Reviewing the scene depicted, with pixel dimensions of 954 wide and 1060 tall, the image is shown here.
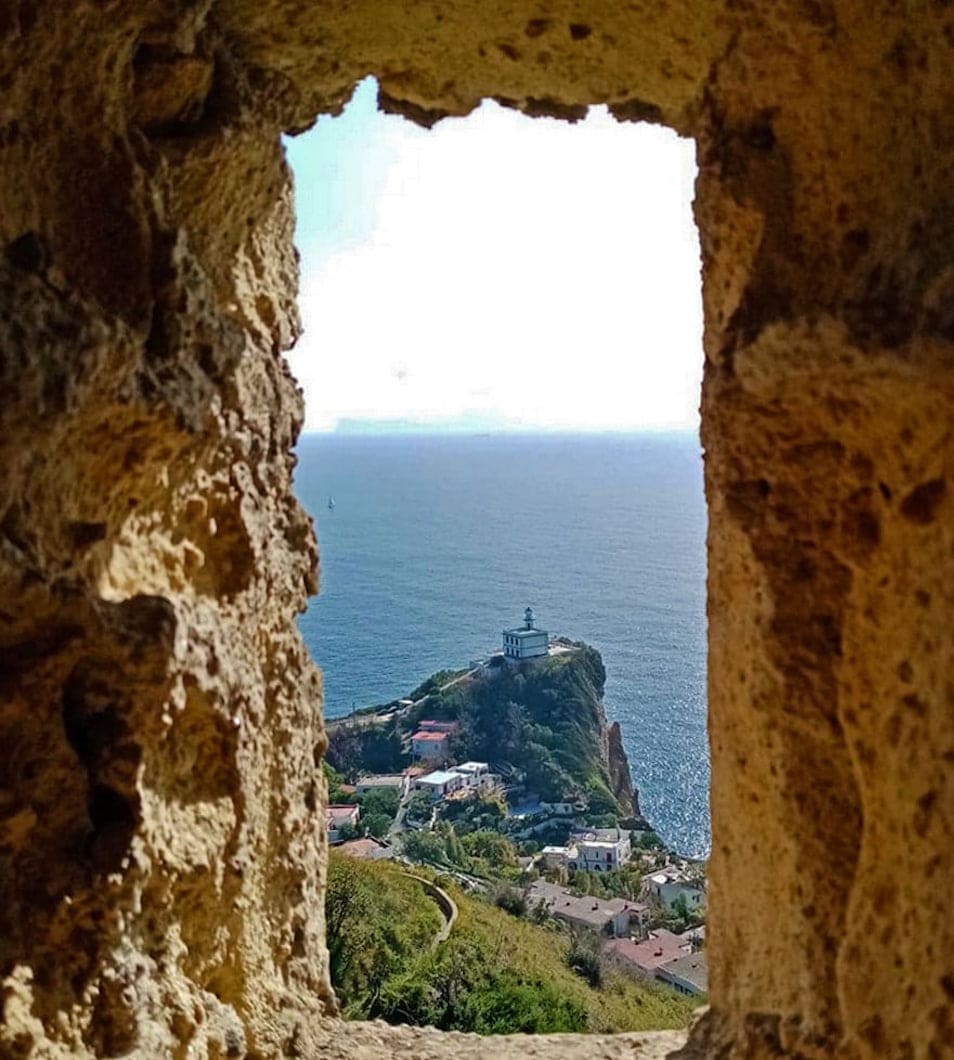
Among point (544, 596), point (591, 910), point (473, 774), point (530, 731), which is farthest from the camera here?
point (544, 596)

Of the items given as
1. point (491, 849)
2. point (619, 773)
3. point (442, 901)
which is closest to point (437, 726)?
point (619, 773)

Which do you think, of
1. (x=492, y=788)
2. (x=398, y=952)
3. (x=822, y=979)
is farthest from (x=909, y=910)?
(x=492, y=788)

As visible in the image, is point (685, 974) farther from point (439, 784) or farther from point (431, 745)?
point (431, 745)

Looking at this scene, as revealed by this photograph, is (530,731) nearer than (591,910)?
No

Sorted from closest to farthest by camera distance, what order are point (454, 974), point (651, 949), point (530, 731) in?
point (454, 974) → point (651, 949) → point (530, 731)

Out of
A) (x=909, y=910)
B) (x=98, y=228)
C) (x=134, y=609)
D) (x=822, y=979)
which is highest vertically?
(x=98, y=228)

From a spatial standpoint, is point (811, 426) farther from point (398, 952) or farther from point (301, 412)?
point (398, 952)

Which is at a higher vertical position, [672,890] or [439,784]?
[439,784]
